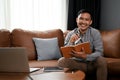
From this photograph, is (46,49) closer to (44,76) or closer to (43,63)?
(43,63)

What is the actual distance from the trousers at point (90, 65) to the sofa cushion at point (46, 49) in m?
0.76

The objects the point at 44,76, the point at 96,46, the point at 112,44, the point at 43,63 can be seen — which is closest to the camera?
the point at 44,76

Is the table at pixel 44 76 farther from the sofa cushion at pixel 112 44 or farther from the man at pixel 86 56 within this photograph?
the sofa cushion at pixel 112 44

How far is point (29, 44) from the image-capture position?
12.1ft

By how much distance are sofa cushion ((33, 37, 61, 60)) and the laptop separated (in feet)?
5.18

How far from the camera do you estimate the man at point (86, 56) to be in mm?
2822

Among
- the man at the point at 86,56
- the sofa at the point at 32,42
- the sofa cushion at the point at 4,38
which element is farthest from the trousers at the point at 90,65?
the sofa cushion at the point at 4,38

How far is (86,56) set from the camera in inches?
112

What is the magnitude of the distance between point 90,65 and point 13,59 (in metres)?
1.29

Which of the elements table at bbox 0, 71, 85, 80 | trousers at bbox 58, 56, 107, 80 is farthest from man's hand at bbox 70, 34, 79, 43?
table at bbox 0, 71, 85, 80

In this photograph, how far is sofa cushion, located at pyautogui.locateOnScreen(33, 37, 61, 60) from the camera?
3.61 m

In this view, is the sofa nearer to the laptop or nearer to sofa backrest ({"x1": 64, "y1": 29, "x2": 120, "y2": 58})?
sofa backrest ({"x1": 64, "y1": 29, "x2": 120, "y2": 58})

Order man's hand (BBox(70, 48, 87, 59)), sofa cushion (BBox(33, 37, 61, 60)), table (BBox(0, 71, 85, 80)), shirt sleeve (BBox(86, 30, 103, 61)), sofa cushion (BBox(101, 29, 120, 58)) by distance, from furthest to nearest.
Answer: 1. sofa cushion (BBox(101, 29, 120, 58))
2. sofa cushion (BBox(33, 37, 61, 60))
3. shirt sleeve (BBox(86, 30, 103, 61))
4. man's hand (BBox(70, 48, 87, 59))
5. table (BBox(0, 71, 85, 80))

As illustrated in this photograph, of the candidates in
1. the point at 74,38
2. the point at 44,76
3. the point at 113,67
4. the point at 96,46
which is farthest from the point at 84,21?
the point at 44,76
